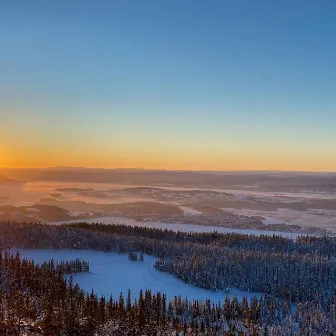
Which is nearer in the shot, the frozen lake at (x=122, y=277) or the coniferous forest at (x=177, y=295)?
the coniferous forest at (x=177, y=295)

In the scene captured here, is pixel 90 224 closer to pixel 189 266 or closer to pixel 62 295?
pixel 189 266

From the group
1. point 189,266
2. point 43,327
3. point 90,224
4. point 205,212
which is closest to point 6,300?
point 43,327

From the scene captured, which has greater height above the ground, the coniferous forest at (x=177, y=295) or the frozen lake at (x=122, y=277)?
the coniferous forest at (x=177, y=295)

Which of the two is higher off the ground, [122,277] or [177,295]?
[122,277]

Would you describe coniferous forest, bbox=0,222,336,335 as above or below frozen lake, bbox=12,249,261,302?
above

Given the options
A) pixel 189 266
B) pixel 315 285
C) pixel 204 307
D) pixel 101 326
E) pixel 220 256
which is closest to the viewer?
pixel 101 326
